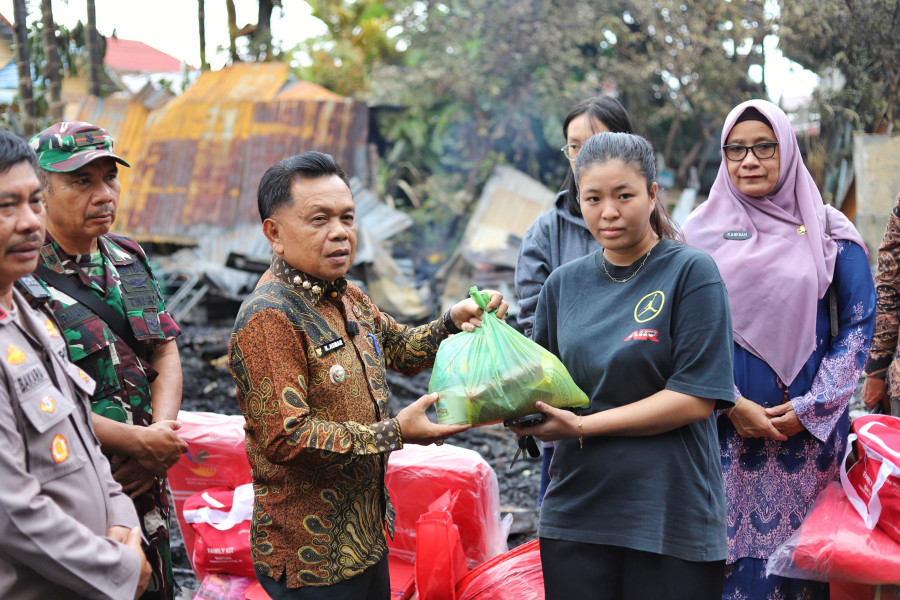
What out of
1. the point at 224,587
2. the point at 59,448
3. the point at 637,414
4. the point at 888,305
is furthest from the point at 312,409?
the point at 888,305

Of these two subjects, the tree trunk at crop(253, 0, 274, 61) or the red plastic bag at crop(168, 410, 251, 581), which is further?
the tree trunk at crop(253, 0, 274, 61)

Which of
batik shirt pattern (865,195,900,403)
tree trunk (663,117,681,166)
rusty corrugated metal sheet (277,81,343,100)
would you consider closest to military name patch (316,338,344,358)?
batik shirt pattern (865,195,900,403)

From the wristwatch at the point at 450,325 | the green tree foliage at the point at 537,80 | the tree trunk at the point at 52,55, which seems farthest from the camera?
the green tree foliage at the point at 537,80

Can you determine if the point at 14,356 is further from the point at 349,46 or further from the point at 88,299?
the point at 349,46

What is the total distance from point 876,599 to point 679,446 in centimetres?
111

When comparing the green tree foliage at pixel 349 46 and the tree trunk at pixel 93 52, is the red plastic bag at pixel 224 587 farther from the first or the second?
the green tree foliage at pixel 349 46

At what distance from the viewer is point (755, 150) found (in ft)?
9.05

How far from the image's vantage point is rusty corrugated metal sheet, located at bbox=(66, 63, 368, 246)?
11.7m

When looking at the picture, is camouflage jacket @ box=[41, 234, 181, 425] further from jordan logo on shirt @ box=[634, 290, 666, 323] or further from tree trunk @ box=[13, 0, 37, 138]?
tree trunk @ box=[13, 0, 37, 138]

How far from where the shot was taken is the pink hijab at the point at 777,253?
2646 millimetres

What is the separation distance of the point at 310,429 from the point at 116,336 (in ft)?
2.89

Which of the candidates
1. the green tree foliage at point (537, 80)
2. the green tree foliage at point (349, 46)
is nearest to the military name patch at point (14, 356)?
the green tree foliage at point (537, 80)

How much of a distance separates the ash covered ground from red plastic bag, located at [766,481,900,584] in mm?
1779

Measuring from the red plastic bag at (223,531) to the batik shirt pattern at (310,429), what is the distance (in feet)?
Result: 3.64
